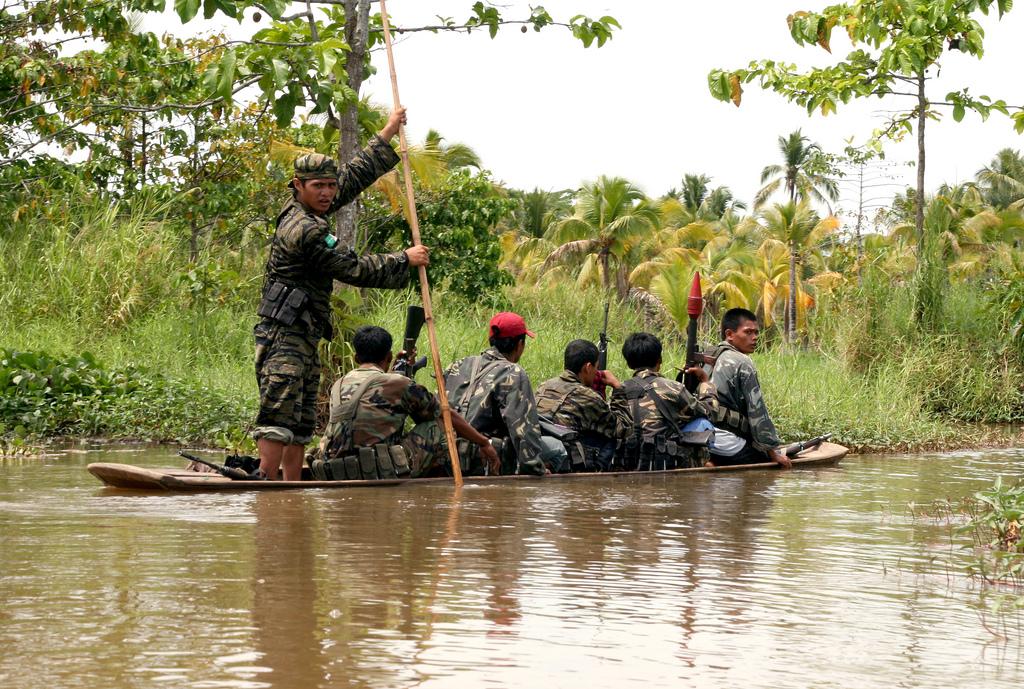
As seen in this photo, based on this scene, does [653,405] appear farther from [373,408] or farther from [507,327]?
[373,408]

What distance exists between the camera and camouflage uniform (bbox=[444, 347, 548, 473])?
30.0 ft

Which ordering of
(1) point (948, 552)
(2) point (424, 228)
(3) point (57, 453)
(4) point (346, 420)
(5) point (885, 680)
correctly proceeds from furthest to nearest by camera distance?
1. (2) point (424, 228)
2. (3) point (57, 453)
3. (4) point (346, 420)
4. (1) point (948, 552)
5. (5) point (885, 680)

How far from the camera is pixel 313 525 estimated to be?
23.1ft

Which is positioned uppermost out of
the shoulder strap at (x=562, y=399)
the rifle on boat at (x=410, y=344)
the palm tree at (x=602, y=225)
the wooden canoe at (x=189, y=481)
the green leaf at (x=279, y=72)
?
the palm tree at (x=602, y=225)

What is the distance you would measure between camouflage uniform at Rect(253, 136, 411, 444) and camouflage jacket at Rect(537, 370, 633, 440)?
182cm

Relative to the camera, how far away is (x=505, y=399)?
9.15m

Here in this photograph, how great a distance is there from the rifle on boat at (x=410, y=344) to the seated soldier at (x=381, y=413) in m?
0.38

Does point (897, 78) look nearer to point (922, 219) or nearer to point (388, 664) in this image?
point (922, 219)

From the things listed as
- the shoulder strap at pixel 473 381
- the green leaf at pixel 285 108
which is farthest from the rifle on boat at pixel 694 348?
the green leaf at pixel 285 108

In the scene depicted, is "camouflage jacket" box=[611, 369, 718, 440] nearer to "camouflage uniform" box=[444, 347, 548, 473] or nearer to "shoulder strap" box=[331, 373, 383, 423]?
"camouflage uniform" box=[444, 347, 548, 473]

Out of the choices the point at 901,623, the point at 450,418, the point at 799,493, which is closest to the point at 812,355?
the point at 799,493

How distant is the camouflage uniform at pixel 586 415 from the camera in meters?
9.85

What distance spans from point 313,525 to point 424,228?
18324 mm

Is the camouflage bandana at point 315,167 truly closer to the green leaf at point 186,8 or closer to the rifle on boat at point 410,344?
the rifle on boat at point 410,344
